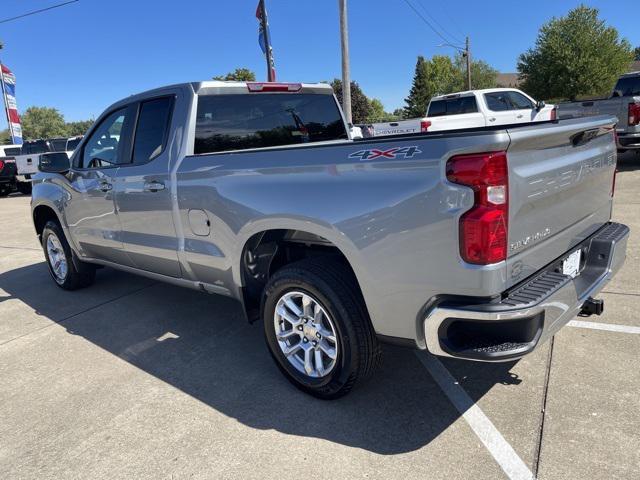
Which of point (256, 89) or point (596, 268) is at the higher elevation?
point (256, 89)

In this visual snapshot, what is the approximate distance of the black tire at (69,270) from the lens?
540 centimetres

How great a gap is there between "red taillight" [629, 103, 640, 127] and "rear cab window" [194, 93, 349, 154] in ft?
25.4

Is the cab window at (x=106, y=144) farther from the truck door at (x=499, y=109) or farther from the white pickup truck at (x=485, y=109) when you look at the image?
the truck door at (x=499, y=109)

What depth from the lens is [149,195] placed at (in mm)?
3797

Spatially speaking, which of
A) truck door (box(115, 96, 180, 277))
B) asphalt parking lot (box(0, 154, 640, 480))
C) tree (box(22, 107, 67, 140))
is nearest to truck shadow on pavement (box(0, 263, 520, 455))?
asphalt parking lot (box(0, 154, 640, 480))

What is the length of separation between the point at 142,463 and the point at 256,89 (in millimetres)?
2801

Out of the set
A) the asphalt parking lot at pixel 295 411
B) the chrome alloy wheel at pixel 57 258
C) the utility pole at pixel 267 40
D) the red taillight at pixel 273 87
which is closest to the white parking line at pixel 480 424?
the asphalt parking lot at pixel 295 411

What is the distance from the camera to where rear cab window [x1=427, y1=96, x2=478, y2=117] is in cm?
1255

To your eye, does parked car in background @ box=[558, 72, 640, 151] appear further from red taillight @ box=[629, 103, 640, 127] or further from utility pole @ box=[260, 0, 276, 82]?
utility pole @ box=[260, 0, 276, 82]

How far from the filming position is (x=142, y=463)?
8.44ft

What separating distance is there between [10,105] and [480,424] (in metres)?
33.3

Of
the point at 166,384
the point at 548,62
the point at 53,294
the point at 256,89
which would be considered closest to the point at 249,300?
the point at 166,384

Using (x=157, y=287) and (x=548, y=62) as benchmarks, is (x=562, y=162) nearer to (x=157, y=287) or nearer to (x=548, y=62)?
(x=157, y=287)

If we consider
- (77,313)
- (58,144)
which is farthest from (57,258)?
(58,144)
